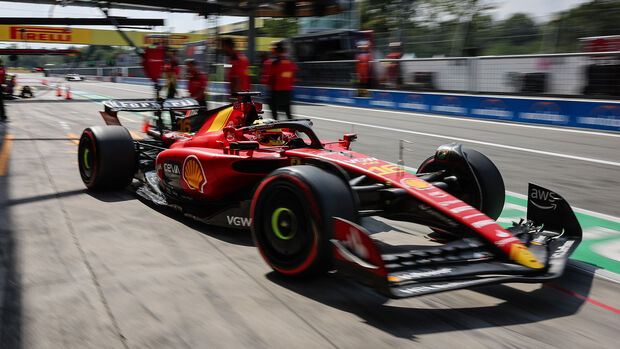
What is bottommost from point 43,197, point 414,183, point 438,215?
point 43,197

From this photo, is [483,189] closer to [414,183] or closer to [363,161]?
[414,183]

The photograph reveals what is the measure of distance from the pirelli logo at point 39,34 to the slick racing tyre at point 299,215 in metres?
54.1

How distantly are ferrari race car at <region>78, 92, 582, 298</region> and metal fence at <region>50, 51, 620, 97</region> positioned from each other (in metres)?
9.67

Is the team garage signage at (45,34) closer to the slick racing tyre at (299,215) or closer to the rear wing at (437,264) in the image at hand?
the slick racing tyre at (299,215)

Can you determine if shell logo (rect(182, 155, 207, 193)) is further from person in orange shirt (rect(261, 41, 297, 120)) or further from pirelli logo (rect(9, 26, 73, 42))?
pirelli logo (rect(9, 26, 73, 42))

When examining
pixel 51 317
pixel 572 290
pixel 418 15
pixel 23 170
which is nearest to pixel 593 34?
pixel 572 290

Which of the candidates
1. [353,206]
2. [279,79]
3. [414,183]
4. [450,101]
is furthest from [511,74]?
[353,206]

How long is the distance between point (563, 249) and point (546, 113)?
1020 centimetres

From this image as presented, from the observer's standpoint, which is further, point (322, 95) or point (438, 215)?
point (322, 95)

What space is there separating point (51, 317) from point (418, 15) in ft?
139

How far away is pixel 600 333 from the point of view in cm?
284

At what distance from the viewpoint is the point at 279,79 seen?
1121 cm

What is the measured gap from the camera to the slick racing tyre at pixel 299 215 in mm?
3176

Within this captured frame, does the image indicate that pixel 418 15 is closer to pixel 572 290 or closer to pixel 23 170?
pixel 23 170
